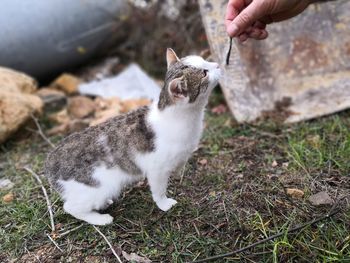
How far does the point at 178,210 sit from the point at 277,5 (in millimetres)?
1584

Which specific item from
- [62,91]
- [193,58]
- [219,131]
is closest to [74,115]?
[62,91]

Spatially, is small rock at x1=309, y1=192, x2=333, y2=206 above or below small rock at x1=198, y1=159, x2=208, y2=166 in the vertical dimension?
below

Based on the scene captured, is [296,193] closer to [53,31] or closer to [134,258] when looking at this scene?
[134,258]

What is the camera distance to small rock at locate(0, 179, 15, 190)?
361 centimetres

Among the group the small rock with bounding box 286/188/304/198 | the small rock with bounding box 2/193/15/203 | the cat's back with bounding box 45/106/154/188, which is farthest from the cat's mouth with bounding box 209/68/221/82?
the small rock with bounding box 2/193/15/203

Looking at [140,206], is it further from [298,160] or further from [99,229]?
A: [298,160]

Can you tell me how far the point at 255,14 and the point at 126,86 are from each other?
2819 millimetres

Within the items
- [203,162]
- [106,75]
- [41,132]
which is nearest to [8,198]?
[41,132]

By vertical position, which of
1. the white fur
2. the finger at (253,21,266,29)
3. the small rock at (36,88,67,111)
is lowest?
the small rock at (36,88,67,111)

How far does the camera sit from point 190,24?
18.6ft

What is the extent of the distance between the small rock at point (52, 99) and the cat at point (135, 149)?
2.24 meters

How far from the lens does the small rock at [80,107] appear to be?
4.98 metres

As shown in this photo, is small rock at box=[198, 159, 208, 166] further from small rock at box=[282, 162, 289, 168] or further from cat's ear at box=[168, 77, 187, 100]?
cat's ear at box=[168, 77, 187, 100]

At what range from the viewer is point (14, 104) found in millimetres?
4363
